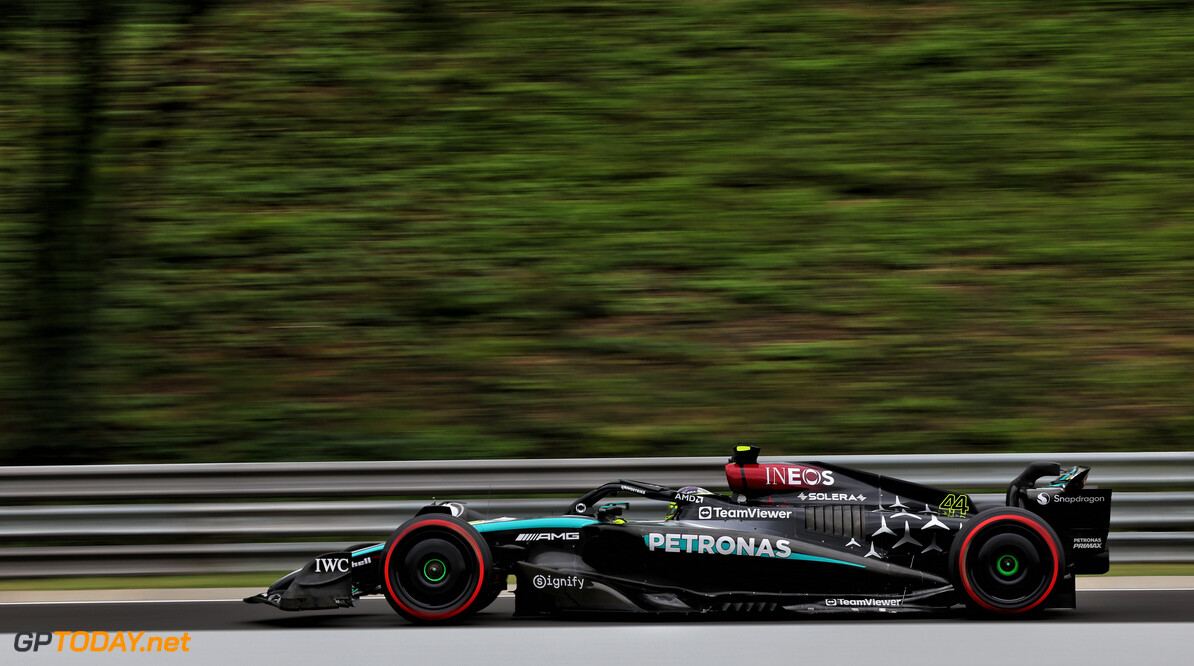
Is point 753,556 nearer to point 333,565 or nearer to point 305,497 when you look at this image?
point 333,565

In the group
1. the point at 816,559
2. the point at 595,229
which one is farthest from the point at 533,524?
the point at 595,229

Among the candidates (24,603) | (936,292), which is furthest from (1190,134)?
(24,603)

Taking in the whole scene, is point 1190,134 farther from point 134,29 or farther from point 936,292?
point 134,29

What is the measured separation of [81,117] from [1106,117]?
8.57m

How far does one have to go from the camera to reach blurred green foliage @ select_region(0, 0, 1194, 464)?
8.50m

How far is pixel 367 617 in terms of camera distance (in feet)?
18.3

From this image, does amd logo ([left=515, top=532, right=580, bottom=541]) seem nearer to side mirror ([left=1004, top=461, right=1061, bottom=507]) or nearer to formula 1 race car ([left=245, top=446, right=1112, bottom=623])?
formula 1 race car ([left=245, top=446, right=1112, bottom=623])

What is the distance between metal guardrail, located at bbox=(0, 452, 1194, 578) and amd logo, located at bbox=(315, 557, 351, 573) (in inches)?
58.1

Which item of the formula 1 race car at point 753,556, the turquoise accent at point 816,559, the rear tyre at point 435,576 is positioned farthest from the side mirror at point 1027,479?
the rear tyre at point 435,576

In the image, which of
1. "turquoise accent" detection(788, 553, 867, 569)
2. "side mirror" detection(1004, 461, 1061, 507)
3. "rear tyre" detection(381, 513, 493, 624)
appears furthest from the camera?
"side mirror" detection(1004, 461, 1061, 507)

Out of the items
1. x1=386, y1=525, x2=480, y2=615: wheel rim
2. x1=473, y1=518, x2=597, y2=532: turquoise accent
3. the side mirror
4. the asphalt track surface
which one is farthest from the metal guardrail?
x1=386, y1=525, x2=480, y2=615: wheel rim

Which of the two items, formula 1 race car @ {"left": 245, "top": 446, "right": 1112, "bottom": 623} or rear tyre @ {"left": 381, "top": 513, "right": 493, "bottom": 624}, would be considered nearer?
formula 1 race car @ {"left": 245, "top": 446, "right": 1112, "bottom": 623}

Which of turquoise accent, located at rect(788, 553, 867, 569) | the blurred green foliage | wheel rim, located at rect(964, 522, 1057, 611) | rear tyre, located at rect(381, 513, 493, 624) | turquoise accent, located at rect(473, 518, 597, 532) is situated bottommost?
wheel rim, located at rect(964, 522, 1057, 611)

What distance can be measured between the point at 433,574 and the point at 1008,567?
253cm
